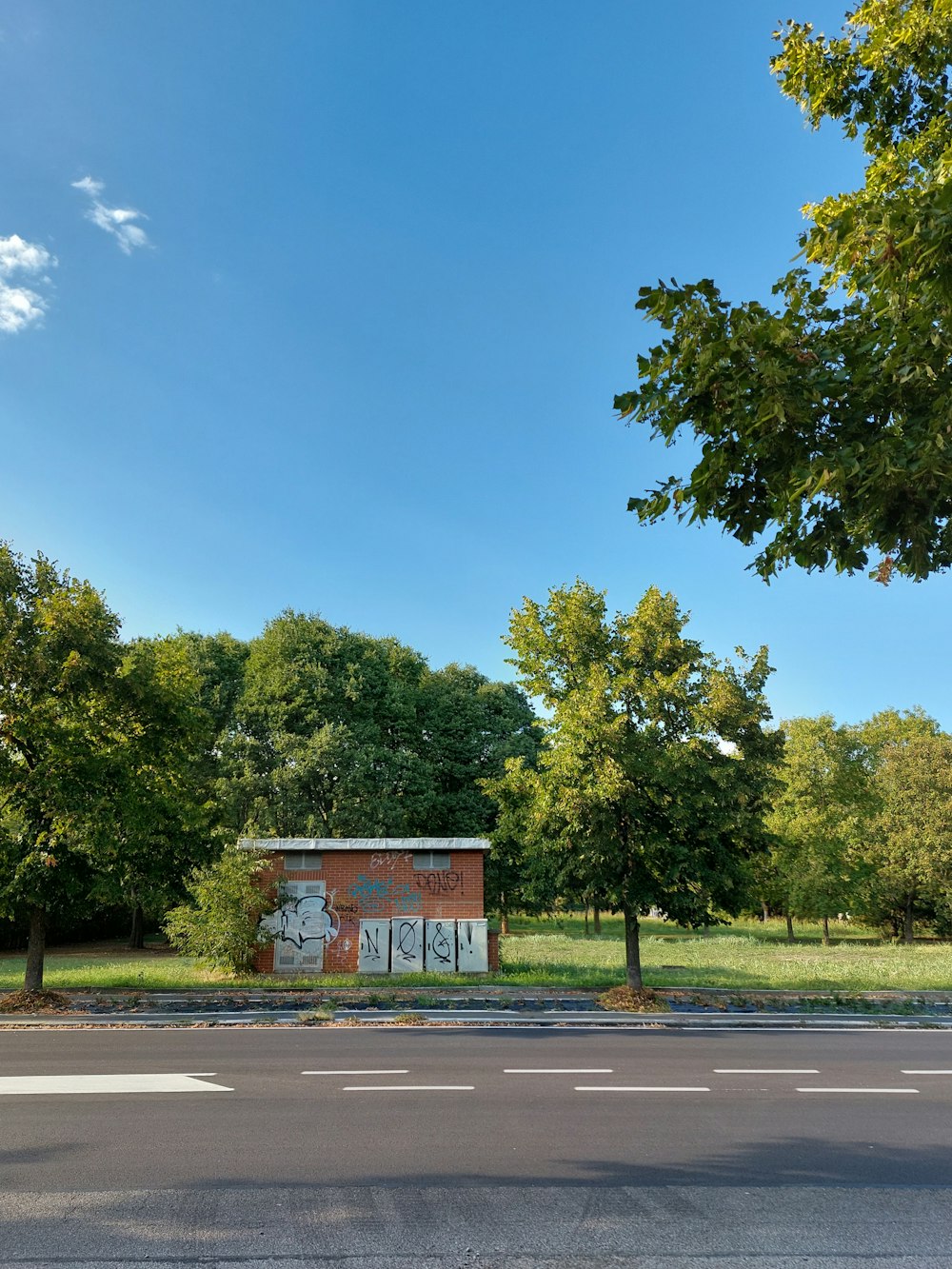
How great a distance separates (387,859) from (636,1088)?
1353 centimetres

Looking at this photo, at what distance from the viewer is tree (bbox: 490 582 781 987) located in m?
16.5

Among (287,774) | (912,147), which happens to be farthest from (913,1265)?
(287,774)

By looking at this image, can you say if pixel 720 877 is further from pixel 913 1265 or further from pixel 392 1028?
pixel 913 1265

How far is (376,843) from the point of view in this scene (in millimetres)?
21984

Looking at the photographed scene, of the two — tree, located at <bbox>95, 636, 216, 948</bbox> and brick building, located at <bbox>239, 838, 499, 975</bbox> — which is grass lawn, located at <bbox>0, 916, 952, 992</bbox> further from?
tree, located at <bbox>95, 636, 216, 948</bbox>

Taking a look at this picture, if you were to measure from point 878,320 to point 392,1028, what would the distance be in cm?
1318

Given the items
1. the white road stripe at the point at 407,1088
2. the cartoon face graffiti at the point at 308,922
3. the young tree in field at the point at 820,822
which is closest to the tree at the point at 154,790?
the cartoon face graffiti at the point at 308,922

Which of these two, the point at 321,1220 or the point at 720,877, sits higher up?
the point at 720,877

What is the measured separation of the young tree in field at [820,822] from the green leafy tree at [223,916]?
2666 cm

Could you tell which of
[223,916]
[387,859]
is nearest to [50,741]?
[223,916]

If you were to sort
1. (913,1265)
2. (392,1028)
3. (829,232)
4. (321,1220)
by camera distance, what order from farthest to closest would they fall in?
(392,1028) → (321,1220) → (913,1265) → (829,232)

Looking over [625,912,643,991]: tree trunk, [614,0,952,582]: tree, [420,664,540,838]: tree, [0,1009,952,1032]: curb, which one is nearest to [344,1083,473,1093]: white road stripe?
[0,1009,952,1032]: curb

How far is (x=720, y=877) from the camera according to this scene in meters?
16.7

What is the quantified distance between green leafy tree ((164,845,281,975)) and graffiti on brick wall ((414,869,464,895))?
4.20 m
